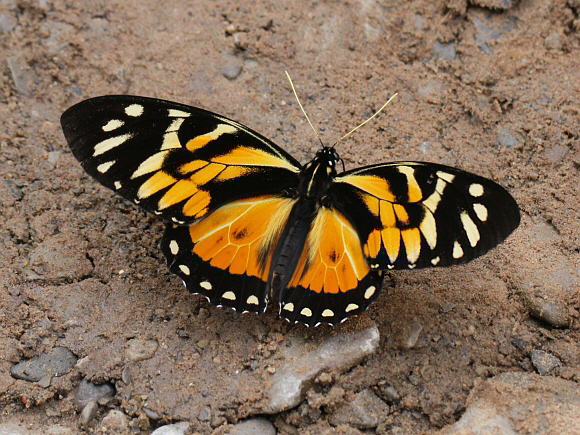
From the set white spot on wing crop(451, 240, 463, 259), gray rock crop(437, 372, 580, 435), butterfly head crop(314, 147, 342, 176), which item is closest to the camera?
gray rock crop(437, 372, 580, 435)

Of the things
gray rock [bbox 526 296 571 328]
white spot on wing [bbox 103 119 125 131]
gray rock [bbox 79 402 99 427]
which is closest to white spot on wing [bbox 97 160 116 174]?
white spot on wing [bbox 103 119 125 131]

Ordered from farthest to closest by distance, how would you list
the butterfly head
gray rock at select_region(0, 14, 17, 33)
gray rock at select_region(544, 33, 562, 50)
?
gray rock at select_region(0, 14, 17, 33), gray rock at select_region(544, 33, 562, 50), the butterfly head

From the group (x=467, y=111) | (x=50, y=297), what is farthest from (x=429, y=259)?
(x=50, y=297)

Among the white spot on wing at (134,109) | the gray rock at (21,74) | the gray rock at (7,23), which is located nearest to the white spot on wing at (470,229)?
the white spot on wing at (134,109)

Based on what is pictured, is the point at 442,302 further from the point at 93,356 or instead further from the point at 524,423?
the point at 93,356

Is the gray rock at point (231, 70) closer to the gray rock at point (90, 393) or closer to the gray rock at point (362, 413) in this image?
the gray rock at point (90, 393)

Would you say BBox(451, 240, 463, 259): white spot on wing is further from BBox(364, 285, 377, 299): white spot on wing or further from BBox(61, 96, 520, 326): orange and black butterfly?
BBox(364, 285, 377, 299): white spot on wing
